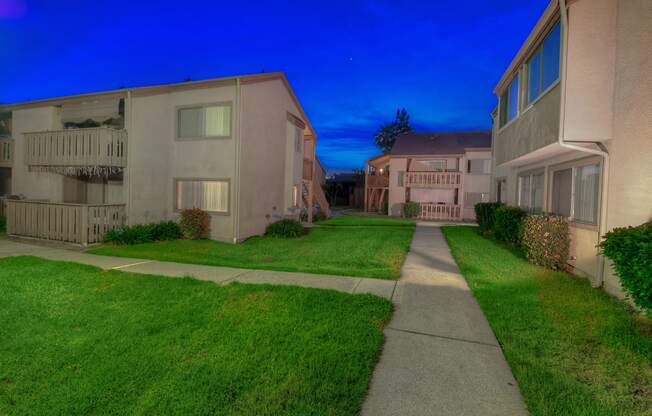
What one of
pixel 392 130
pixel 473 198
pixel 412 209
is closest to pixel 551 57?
pixel 412 209

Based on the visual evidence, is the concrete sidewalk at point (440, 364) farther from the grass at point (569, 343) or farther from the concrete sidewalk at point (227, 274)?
the concrete sidewalk at point (227, 274)

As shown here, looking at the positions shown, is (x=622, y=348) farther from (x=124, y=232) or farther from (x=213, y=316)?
(x=124, y=232)

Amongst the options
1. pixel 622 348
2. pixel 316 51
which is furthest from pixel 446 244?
pixel 316 51

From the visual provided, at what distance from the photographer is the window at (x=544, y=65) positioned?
24.5 feet

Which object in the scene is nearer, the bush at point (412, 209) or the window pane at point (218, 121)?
the window pane at point (218, 121)

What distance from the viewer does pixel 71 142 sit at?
12734mm

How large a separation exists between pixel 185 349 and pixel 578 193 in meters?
8.45

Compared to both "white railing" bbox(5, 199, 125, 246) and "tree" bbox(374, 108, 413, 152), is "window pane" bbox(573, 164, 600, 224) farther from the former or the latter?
"tree" bbox(374, 108, 413, 152)

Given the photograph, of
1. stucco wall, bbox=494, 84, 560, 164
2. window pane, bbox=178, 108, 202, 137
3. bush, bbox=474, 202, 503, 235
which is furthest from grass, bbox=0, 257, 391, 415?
bush, bbox=474, 202, 503, 235

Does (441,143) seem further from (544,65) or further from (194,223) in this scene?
(194,223)

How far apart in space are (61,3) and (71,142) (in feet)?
51.4

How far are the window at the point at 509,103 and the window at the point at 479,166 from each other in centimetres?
1298

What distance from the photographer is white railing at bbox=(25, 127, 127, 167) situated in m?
12.1

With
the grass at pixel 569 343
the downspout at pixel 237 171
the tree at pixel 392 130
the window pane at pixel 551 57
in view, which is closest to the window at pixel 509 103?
the window pane at pixel 551 57
